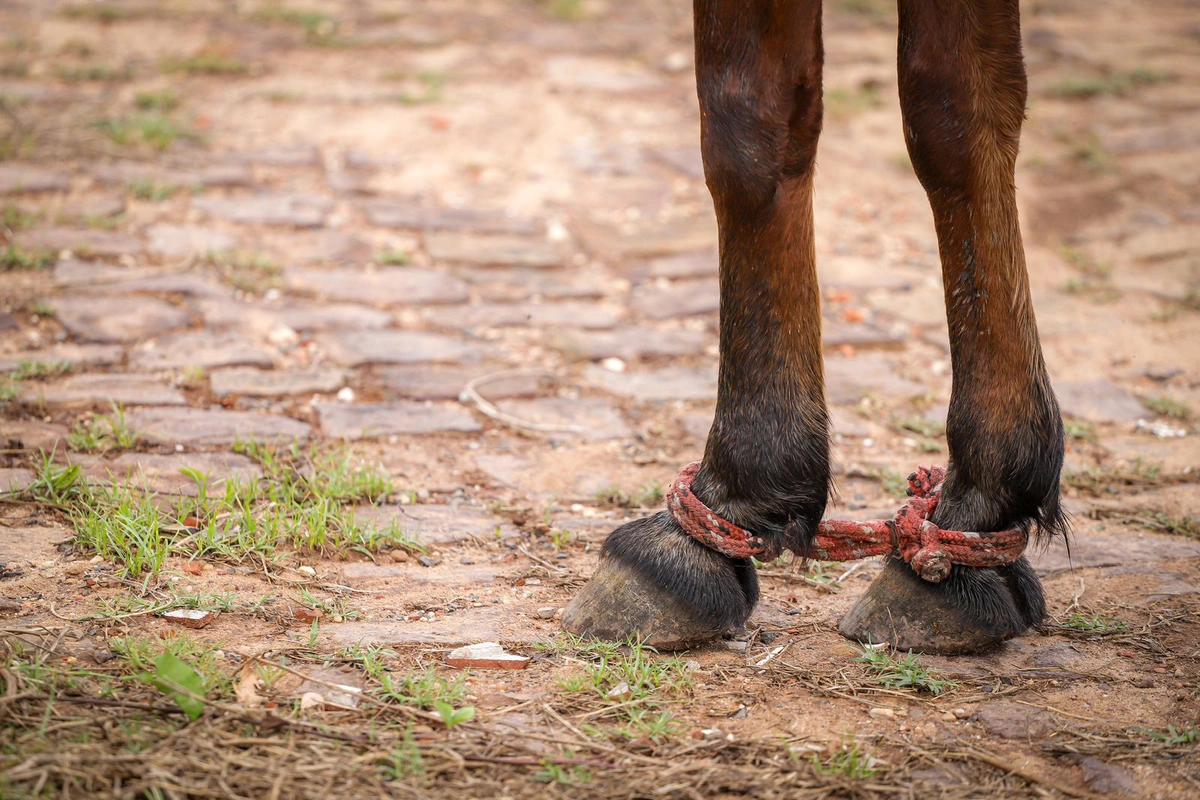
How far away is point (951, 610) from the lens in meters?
2.00

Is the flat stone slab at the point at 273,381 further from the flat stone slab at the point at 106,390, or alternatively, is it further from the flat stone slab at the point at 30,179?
the flat stone slab at the point at 30,179

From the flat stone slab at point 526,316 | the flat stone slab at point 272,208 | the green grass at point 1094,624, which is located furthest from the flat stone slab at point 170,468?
the flat stone slab at point 272,208

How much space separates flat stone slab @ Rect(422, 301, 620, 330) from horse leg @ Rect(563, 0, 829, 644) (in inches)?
70.5

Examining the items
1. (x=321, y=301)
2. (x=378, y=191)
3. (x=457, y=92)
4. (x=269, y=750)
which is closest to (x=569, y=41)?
(x=457, y=92)

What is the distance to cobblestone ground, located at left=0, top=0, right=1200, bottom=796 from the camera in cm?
169

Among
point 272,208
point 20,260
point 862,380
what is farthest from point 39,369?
point 862,380

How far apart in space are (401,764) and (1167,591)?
5.16 feet

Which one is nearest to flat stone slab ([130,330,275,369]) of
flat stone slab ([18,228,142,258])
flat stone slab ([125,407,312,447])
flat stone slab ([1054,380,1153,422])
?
flat stone slab ([125,407,312,447])

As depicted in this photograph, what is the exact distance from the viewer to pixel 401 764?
5.12 ft

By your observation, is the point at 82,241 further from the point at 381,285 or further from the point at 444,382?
the point at 444,382

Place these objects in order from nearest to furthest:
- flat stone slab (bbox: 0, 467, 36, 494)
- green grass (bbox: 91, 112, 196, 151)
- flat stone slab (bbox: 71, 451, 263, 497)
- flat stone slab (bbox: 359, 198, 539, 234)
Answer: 1. flat stone slab (bbox: 0, 467, 36, 494)
2. flat stone slab (bbox: 71, 451, 263, 497)
3. flat stone slab (bbox: 359, 198, 539, 234)
4. green grass (bbox: 91, 112, 196, 151)

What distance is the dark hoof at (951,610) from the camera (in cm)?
200

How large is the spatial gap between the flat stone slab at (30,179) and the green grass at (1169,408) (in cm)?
387

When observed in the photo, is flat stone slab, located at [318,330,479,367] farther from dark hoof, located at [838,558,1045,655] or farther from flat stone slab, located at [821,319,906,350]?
dark hoof, located at [838,558,1045,655]
